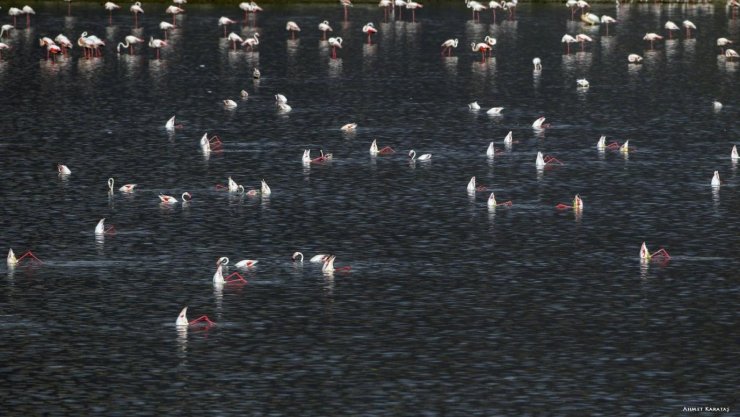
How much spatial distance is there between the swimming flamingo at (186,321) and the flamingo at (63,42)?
6600 cm

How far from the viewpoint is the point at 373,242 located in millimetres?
54656

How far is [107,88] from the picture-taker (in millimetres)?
94062

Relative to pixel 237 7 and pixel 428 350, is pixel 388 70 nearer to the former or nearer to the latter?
pixel 237 7

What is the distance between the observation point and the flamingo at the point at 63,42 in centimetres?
10756

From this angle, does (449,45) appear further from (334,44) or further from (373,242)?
(373,242)

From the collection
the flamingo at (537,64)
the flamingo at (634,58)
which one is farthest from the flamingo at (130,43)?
the flamingo at (634,58)

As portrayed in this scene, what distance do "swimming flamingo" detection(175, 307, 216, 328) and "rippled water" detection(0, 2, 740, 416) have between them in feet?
1.72

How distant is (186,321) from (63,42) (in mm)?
66762

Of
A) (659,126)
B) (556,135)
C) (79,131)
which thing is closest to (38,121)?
(79,131)

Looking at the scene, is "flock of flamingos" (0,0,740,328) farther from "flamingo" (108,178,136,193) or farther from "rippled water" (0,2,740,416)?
"rippled water" (0,2,740,416)

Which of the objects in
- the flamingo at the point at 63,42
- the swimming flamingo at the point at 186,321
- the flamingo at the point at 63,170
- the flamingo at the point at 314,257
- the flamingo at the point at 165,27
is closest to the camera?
the swimming flamingo at the point at 186,321

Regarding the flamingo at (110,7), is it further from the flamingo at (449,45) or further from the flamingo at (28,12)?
the flamingo at (449,45)

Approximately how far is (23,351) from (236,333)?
553 cm

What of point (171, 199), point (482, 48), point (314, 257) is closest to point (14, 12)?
point (482, 48)
